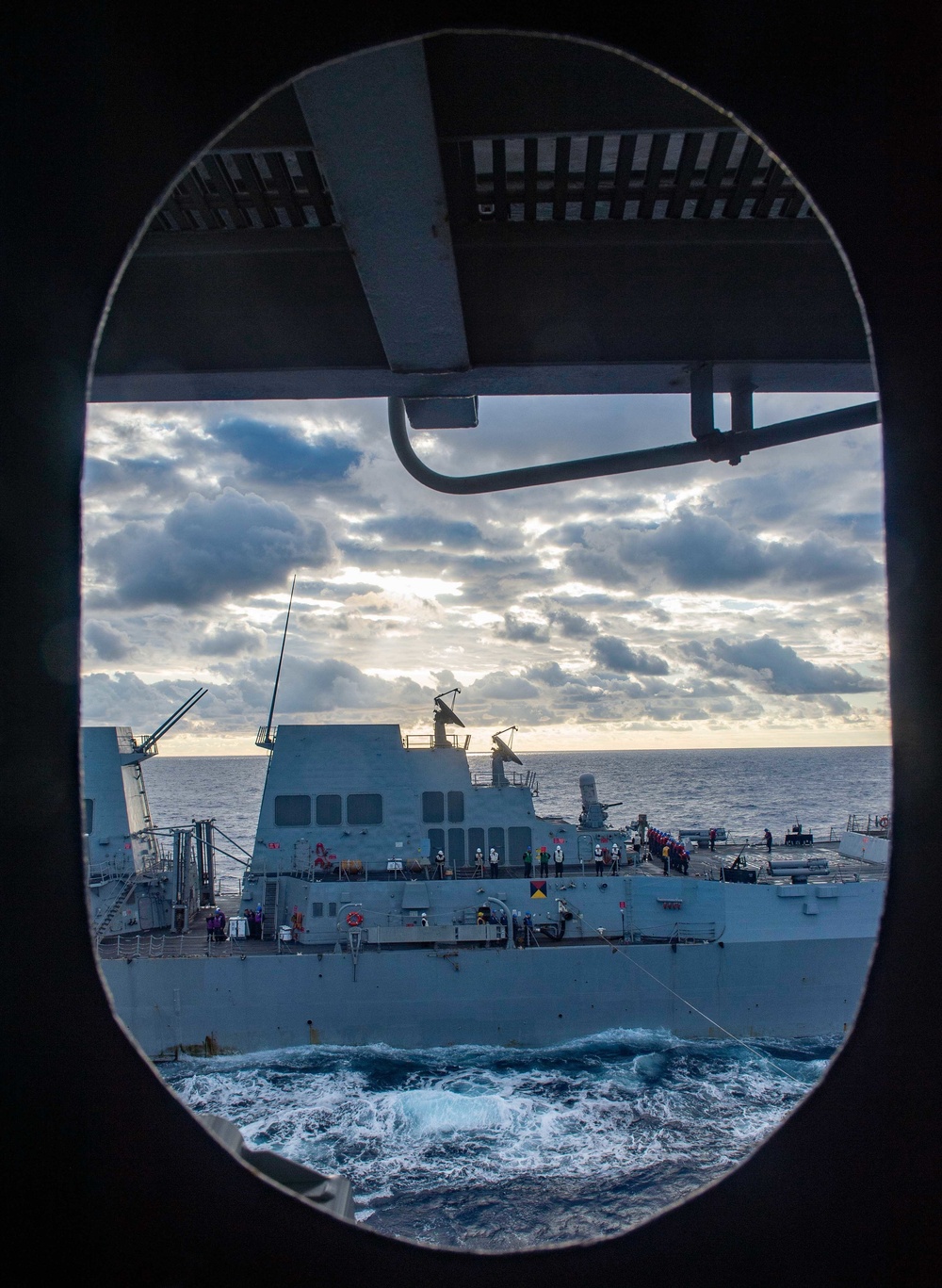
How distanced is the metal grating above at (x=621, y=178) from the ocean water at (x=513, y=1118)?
10.8m

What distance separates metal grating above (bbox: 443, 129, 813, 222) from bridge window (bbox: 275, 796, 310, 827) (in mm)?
17299

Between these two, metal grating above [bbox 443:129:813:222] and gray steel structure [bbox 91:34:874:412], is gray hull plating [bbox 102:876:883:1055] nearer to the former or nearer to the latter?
gray steel structure [bbox 91:34:874:412]

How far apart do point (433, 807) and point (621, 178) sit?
58.0 feet

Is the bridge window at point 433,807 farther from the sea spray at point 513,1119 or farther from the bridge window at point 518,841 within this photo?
the sea spray at point 513,1119

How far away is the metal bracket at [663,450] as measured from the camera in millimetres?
3176

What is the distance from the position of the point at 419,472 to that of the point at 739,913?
16.6m

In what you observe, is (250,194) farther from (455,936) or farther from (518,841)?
(518,841)

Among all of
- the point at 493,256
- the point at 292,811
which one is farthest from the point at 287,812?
the point at 493,256

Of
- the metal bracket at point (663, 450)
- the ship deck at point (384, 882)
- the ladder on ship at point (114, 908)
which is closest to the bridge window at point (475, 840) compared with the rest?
the ship deck at point (384, 882)

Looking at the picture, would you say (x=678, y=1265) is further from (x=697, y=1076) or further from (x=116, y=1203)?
(x=697, y=1076)

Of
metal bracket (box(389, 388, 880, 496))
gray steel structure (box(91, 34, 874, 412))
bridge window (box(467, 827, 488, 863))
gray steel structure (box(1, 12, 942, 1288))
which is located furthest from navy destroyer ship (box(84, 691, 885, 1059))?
gray steel structure (box(1, 12, 942, 1288))

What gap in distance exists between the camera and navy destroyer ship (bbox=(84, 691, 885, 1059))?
15.7m

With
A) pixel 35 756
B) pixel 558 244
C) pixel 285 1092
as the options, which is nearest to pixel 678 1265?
pixel 35 756

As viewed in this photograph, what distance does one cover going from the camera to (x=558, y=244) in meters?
2.91
